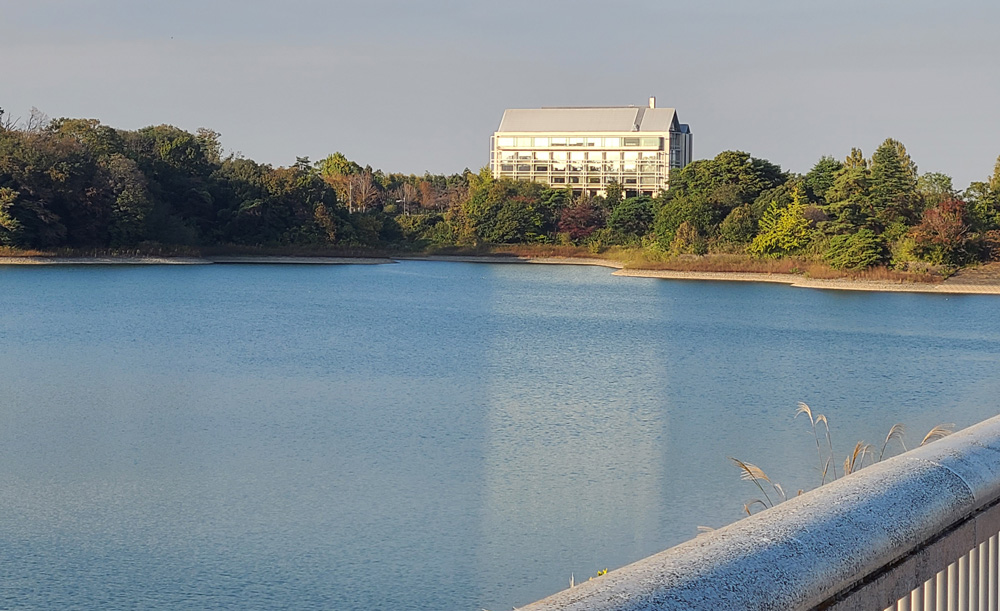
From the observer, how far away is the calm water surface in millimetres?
7730

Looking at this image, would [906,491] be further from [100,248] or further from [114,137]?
[114,137]

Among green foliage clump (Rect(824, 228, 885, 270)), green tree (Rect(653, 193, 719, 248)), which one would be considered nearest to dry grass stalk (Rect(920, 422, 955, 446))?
green foliage clump (Rect(824, 228, 885, 270))

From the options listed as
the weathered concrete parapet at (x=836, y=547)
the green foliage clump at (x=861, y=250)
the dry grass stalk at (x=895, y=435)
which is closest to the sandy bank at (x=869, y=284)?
the green foliage clump at (x=861, y=250)

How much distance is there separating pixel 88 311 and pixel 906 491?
30212 millimetres

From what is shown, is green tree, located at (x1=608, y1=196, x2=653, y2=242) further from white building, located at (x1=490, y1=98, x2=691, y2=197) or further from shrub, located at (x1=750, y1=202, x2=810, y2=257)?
white building, located at (x1=490, y1=98, x2=691, y2=197)

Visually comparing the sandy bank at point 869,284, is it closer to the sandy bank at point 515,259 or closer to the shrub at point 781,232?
the shrub at point 781,232

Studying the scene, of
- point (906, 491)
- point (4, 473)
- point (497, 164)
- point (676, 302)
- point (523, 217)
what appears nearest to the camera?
point (906, 491)

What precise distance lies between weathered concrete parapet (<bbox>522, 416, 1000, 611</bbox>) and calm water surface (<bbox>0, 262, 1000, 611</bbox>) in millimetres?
5682

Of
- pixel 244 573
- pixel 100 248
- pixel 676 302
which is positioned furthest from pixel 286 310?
pixel 100 248

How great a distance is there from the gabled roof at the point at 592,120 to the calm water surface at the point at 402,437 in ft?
191

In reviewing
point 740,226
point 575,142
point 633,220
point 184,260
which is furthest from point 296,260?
point 575,142

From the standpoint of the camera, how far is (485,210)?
6531 centimetres

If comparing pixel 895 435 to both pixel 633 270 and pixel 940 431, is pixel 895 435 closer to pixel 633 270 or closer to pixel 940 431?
pixel 940 431

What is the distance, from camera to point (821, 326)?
2791cm
